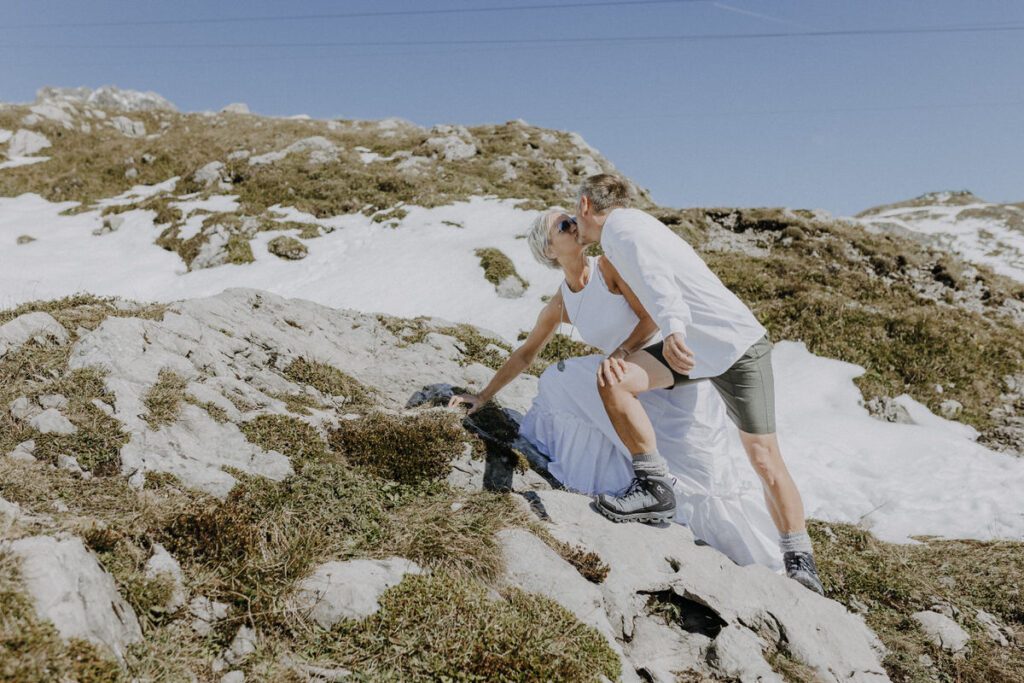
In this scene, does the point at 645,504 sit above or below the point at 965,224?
above

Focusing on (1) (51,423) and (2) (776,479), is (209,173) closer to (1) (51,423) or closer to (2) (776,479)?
(1) (51,423)

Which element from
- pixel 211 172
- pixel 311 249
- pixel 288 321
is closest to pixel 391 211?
pixel 311 249

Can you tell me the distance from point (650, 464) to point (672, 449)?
36.6 inches

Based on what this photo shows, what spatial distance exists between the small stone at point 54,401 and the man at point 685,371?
16.0ft

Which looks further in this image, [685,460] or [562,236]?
[562,236]

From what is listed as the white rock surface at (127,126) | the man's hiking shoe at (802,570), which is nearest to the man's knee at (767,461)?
the man's hiking shoe at (802,570)

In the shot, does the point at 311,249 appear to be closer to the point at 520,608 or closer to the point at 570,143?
the point at 520,608

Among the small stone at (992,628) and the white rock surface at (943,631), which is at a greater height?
the white rock surface at (943,631)

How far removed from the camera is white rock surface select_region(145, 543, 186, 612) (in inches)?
132

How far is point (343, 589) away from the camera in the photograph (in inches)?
143

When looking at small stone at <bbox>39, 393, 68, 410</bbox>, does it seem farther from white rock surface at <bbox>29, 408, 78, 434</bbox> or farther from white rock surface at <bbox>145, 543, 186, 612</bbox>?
white rock surface at <bbox>145, 543, 186, 612</bbox>

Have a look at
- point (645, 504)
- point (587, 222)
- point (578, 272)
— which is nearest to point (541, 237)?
point (578, 272)

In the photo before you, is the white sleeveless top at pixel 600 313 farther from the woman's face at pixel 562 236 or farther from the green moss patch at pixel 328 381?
the green moss patch at pixel 328 381

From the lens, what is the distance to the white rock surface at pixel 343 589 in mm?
3521
